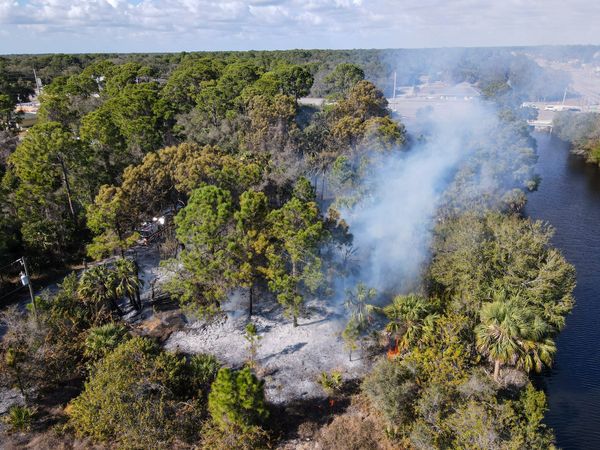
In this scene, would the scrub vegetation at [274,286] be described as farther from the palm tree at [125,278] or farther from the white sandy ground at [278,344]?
the white sandy ground at [278,344]

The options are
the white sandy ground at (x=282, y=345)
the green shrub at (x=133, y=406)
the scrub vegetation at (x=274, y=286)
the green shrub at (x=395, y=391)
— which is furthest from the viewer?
the white sandy ground at (x=282, y=345)

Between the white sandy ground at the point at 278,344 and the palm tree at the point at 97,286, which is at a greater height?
the palm tree at the point at 97,286

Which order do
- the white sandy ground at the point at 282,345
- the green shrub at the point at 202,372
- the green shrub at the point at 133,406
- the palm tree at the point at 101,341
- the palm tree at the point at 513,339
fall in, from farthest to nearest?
the white sandy ground at the point at 282,345, the palm tree at the point at 101,341, the green shrub at the point at 202,372, the palm tree at the point at 513,339, the green shrub at the point at 133,406

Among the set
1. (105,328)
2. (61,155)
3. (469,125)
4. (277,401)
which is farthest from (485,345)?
(469,125)

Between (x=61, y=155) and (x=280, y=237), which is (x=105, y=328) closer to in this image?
(x=280, y=237)

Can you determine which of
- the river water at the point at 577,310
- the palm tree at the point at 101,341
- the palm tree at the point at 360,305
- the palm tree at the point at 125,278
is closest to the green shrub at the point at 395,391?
the palm tree at the point at 360,305

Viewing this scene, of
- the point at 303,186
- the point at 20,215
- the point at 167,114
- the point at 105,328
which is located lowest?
the point at 105,328

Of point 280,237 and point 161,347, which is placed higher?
point 280,237

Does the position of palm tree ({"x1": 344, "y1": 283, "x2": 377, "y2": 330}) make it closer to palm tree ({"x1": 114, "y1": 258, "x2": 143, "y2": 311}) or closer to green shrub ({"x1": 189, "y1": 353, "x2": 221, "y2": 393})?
green shrub ({"x1": 189, "y1": 353, "x2": 221, "y2": 393})
